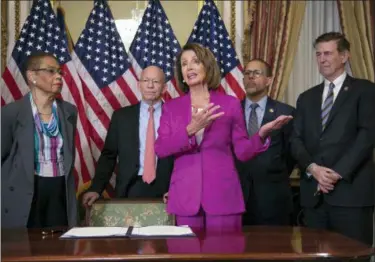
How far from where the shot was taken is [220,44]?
14.6 ft

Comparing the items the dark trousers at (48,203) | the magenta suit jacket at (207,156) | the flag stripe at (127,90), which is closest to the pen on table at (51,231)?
the magenta suit jacket at (207,156)

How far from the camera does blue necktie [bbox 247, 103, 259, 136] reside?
11.5ft

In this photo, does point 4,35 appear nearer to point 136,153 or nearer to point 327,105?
point 136,153

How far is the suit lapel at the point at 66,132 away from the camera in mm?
2986

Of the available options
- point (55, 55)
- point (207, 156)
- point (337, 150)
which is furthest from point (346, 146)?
point (55, 55)

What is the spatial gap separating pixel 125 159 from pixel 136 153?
0.08 m

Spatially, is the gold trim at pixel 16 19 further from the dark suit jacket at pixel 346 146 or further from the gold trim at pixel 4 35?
the dark suit jacket at pixel 346 146

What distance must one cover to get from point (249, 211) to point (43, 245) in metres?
1.89

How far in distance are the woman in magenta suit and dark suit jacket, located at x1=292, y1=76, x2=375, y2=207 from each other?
2.16ft

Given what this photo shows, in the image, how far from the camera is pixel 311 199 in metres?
3.03

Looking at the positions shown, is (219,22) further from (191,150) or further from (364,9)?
(191,150)

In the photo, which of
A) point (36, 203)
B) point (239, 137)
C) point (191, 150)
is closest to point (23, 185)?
point (36, 203)

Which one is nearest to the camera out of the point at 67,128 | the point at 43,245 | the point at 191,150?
the point at 43,245

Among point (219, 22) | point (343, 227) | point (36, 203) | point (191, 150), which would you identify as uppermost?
point (219, 22)
